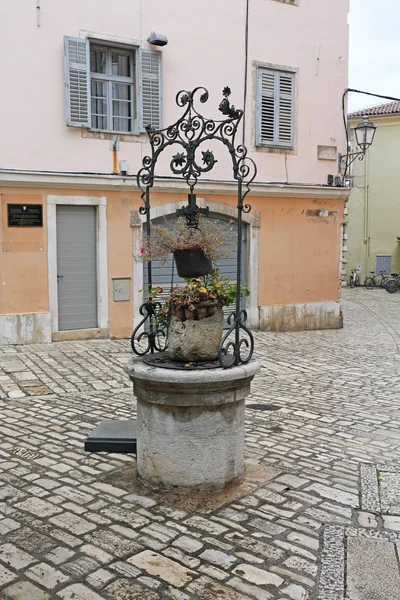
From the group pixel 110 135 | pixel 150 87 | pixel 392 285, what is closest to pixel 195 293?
pixel 110 135

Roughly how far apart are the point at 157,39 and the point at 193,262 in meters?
8.33

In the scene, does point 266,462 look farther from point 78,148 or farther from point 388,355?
point 78,148

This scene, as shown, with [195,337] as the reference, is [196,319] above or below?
above

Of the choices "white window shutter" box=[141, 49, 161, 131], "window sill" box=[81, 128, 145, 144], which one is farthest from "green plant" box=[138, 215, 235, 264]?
"white window shutter" box=[141, 49, 161, 131]

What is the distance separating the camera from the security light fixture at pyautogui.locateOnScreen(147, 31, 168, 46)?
11617mm

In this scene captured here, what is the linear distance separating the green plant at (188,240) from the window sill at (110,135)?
23.1 feet

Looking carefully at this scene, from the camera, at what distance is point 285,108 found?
1365 centimetres

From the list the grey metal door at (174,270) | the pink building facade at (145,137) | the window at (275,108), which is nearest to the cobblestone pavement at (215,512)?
the pink building facade at (145,137)

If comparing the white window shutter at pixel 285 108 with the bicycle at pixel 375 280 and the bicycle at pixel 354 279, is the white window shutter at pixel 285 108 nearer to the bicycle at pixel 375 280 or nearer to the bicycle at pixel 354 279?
the bicycle at pixel 375 280

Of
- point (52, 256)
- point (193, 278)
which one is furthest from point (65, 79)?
point (193, 278)

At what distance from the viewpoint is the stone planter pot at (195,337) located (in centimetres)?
458

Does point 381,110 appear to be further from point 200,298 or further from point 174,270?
point 200,298

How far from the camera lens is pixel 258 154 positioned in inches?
524

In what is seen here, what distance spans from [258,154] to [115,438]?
9215mm
